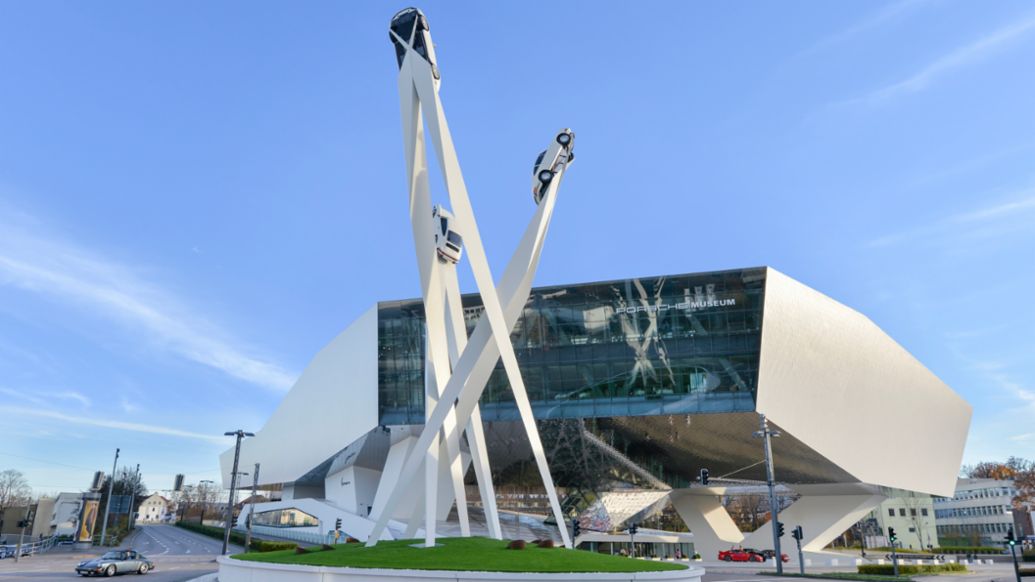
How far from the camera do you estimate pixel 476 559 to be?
59.7ft

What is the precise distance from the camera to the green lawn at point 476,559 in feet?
56.7

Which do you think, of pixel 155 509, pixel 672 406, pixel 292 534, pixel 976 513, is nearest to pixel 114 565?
pixel 292 534

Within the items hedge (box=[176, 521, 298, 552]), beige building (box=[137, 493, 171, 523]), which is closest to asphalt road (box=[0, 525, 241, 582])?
hedge (box=[176, 521, 298, 552])

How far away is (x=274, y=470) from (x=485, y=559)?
180ft

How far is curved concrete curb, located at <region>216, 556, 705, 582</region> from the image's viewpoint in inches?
643

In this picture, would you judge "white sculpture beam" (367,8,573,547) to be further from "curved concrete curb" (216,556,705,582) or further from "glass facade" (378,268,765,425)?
"glass facade" (378,268,765,425)

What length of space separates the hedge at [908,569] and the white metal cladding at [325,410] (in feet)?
120

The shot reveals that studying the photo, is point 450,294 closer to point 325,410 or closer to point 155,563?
point 155,563

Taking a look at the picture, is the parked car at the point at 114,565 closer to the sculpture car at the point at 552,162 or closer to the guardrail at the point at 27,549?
the guardrail at the point at 27,549

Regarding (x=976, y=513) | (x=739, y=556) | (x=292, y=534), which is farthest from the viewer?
(x=976, y=513)

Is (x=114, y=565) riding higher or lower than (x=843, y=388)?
lower

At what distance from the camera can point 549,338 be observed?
51781 mm

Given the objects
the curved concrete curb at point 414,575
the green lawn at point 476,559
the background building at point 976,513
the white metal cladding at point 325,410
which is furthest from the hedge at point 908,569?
the background building at point 976,513

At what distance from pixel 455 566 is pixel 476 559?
1.04m
